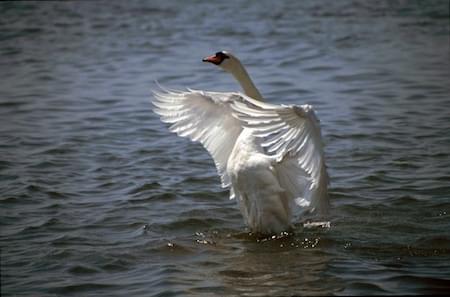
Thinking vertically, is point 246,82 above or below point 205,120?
above

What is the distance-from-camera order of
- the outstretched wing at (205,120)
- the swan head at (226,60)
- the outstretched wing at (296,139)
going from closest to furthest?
the outstretched wing at (296,139) → the outstretched wing at (205,120) → the swan head at (226,60)

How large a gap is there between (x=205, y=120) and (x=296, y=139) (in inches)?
54.1

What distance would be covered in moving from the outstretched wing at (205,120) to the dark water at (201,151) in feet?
2.55

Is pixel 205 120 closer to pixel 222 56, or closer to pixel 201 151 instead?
pixel 222 56

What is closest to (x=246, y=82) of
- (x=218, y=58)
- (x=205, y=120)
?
(x=218, y=58)

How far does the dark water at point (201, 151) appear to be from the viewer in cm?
780

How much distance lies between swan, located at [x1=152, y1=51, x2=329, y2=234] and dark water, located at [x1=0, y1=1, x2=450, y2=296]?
365 millimetres

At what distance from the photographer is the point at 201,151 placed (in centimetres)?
1194

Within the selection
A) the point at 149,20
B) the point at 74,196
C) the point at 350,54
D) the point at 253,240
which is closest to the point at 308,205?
the point at 253,240

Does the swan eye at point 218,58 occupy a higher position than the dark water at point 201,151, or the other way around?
the swan eye at point 218,58

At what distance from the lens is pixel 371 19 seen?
64.2ft

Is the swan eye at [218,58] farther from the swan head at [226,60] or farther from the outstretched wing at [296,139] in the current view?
the outstretched wing at [296,139]

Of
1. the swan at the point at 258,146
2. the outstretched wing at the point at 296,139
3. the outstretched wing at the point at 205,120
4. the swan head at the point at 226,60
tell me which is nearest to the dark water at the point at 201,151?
the swan at the point at 258,146

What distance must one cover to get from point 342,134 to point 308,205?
4.14 meters
